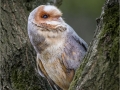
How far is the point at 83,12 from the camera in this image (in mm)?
10453

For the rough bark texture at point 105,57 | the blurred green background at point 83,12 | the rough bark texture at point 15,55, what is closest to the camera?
the rough bark texture at point 105,57

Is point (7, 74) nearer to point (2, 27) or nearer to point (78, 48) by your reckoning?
point (2, 27)

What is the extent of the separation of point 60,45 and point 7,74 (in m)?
1.02

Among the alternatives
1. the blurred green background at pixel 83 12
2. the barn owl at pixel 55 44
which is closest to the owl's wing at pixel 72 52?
the barn owl at pixel 55 44

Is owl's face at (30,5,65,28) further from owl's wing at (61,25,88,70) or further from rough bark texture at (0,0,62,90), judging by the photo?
rough bark texture at (0,0,62,90)

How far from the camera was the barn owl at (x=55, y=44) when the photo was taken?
3752 millimetres

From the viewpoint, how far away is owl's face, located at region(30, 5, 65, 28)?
3.78 metres

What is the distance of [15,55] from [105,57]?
1850 millimetres

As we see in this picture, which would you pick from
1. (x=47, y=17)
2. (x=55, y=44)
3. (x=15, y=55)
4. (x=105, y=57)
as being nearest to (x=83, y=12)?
(x=15, y=55)

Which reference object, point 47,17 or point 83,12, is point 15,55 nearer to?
point 47,17

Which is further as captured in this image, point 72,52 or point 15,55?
point 15,55

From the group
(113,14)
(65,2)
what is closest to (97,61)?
(113,14)

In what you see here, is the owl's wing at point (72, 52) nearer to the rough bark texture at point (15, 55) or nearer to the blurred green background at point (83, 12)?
the rough bark texture at point (15, 55)

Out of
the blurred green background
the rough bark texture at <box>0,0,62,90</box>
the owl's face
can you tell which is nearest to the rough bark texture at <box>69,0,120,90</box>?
the owl's face
